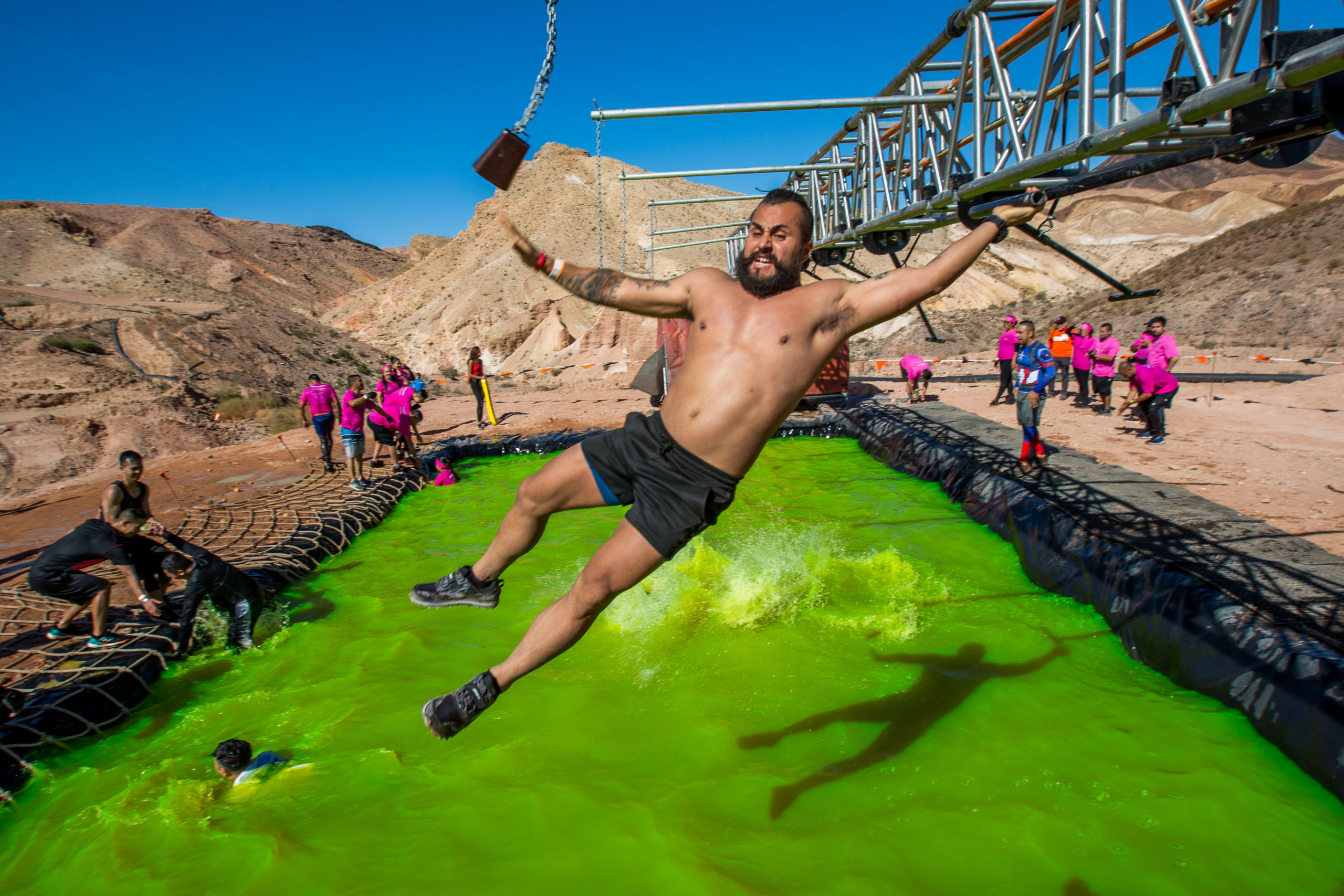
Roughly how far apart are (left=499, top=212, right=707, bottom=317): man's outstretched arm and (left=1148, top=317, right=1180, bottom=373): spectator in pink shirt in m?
8.15

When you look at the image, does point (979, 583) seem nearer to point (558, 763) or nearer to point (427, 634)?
point (558, 763)

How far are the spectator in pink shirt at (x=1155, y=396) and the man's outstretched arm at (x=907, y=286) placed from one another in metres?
7.53

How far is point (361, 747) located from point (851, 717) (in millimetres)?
2634

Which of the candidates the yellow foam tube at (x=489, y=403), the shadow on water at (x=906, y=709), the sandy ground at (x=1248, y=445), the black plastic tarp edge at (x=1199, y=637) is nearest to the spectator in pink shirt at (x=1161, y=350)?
the sandy ground at (x=1248, y=445)

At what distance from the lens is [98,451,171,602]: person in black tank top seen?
507 cm

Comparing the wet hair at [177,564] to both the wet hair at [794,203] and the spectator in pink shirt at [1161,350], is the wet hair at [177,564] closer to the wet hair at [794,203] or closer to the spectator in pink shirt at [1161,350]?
the wet hair at [794,203]

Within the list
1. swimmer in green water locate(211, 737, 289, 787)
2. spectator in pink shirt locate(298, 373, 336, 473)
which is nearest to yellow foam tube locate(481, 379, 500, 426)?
spectator in pink shirt locate(298, 373, 336, 473)

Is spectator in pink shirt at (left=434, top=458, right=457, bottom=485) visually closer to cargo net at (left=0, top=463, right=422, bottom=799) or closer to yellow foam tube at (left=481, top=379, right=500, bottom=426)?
cargo net at (left=0, top=463, right=422, bottom=799)

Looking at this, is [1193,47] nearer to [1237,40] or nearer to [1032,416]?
[1237,40]

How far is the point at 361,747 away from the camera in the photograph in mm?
3746

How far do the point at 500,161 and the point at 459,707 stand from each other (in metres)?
2.22

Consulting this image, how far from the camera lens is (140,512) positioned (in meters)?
5.20

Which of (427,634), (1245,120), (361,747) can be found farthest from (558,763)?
(1245,120)

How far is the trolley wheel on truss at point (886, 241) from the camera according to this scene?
7820 millimetres
